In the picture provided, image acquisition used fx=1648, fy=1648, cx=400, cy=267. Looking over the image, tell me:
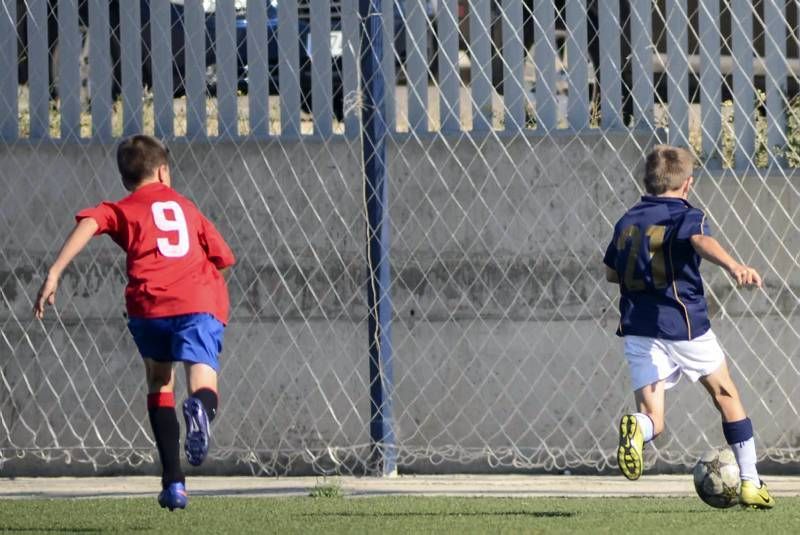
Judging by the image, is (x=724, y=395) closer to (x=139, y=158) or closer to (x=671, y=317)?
(x=671, y=317)

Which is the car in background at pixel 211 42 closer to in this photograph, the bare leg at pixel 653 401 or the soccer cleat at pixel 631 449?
the bare leg at pixel 653 401

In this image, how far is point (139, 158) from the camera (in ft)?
20.8

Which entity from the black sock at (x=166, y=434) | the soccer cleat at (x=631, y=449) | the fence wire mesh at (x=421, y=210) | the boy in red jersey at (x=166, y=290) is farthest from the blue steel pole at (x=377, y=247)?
the soccer cleat at (x=631, y=449)

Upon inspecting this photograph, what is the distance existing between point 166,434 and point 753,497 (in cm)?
222

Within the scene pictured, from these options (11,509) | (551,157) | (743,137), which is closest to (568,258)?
(551,157)

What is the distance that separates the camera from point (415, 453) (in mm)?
8031

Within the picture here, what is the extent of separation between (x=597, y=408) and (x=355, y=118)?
1840mm

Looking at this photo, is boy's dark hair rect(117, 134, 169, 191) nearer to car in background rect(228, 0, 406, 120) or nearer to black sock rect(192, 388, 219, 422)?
black sock rect(192, 388, 219, 422)

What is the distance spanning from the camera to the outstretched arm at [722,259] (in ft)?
19.0

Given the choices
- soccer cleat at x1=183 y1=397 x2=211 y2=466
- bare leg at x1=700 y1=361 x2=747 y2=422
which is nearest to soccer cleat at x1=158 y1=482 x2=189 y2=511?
soccer cleat at x1=183 y1=397 x2=211 y2=466

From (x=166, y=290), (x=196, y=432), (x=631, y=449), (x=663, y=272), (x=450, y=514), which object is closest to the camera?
(x=196, y=432)

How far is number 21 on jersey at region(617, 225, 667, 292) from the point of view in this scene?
6.29 meters

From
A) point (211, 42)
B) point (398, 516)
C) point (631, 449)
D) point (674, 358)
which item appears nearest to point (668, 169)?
point (674, 358)

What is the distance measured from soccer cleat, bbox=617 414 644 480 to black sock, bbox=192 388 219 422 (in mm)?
1482
